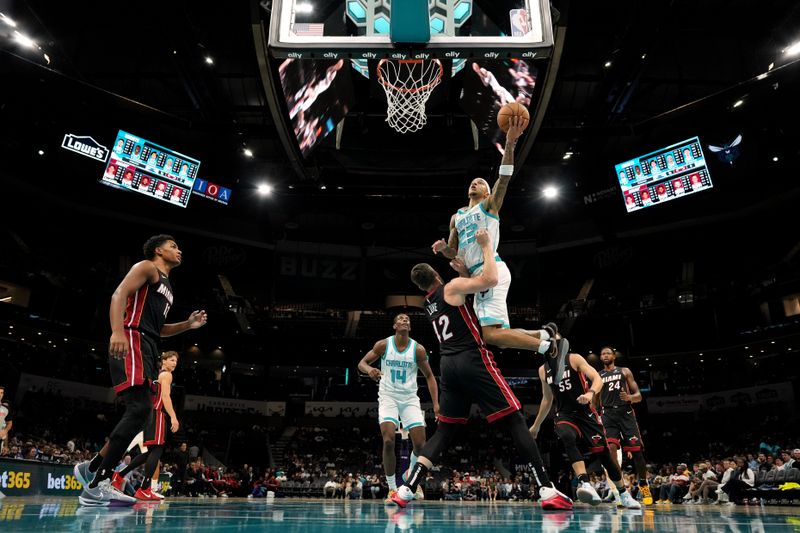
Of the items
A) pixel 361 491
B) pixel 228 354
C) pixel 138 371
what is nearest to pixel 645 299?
pixel 361 491

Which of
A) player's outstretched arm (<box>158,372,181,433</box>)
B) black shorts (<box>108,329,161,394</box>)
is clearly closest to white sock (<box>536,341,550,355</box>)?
black shorts (<box>108,329,161,394</box>)

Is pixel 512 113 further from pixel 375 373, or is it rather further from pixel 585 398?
Result: pixel 375 373

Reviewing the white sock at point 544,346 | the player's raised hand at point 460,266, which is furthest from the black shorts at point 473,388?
the player's raised hand at point 460,266

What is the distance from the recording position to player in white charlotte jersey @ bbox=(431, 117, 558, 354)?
206 inches

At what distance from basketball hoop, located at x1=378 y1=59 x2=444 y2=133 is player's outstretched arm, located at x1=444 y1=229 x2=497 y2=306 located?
562 cm

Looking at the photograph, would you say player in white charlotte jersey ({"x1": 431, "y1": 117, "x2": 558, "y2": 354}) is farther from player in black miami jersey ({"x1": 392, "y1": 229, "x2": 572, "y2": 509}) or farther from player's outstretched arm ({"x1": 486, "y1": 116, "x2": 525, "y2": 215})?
player in black miami jersey ({"x1": 392, "y1": 229, "x2": 572, "y2": 509})

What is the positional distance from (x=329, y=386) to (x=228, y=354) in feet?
20.5

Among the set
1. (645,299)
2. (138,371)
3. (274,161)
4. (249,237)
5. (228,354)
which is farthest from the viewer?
(228,354)

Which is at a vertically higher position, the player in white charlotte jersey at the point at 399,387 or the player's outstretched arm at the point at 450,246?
the player's outstretched arm at the point at 450,246

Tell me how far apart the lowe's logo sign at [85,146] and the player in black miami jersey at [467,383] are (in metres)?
18.4

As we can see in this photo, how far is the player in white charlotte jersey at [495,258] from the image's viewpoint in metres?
5.24

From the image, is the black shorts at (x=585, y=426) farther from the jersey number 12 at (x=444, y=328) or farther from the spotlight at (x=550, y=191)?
the spotlight at (x=550, y=191)

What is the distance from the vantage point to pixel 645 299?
27609 millimetres

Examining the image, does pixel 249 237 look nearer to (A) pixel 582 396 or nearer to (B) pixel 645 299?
(B) pixel 645 299
